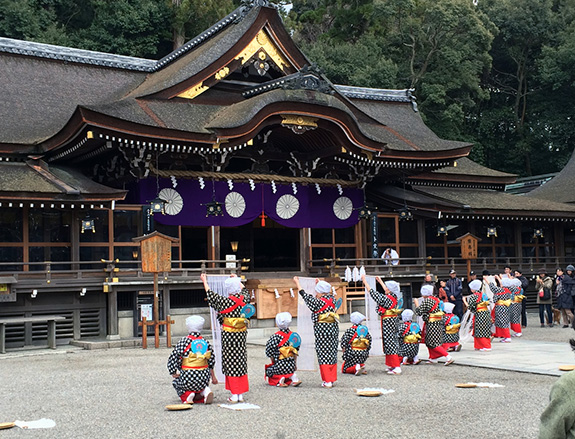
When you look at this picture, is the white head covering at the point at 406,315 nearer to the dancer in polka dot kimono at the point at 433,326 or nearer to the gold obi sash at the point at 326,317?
the dancer in polka dot kimono at the point at 433,326

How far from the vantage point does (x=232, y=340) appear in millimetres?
9125

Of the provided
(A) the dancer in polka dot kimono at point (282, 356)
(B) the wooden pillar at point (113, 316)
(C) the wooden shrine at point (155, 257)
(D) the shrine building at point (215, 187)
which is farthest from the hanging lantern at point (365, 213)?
(A) the dancer in polka dot kimono at point (282, 356)

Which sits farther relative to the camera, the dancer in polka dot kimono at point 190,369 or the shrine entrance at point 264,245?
the shrine entrance at point 264,245

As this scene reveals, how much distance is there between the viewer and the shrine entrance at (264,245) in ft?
82.7

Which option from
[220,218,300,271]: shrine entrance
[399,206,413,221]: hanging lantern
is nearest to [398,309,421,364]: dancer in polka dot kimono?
[399,206,413,221]: hanging lantern

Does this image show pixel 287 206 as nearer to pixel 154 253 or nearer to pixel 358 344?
pixel 154 253

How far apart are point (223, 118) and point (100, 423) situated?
550 inches

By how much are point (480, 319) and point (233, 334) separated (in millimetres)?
6722

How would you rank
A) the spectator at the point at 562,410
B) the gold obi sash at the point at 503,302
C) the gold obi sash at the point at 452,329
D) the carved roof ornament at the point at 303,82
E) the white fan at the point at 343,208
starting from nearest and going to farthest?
the spectator at the point at 562,410 → the gold obi sash at the point at 452,329 → the gold obi sash at the point at 503,302 → the carved roof ornament at the point at 303,82 → the white fan at the point at 343,208

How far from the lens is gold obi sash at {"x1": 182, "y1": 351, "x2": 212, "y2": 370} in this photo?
8703 millimetres

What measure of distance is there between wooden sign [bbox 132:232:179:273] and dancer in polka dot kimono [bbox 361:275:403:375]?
5.87 metres

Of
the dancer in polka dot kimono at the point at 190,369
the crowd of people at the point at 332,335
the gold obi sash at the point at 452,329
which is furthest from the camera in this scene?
the gold obi sash at the point at 452,329

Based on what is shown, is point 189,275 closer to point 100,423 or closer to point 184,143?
point 184,143

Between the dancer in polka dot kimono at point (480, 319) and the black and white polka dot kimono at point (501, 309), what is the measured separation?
1.41 metres
